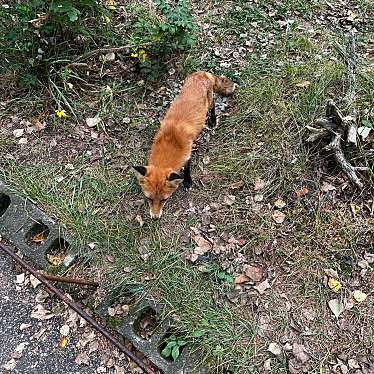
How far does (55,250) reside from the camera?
410 cm

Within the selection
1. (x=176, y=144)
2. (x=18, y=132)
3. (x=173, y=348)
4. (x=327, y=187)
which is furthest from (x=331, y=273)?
(x=18, y=132)

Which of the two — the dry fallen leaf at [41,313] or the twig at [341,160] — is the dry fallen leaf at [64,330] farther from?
the twig at [341,160]

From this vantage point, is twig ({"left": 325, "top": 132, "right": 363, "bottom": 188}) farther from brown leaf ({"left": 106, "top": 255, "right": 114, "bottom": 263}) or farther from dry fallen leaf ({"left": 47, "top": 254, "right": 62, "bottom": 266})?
dry fallen leaf ({"left": 47, "top": 254, "right": 62, "bottom": 266})

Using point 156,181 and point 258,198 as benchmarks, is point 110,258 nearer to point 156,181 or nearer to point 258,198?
point 156,181

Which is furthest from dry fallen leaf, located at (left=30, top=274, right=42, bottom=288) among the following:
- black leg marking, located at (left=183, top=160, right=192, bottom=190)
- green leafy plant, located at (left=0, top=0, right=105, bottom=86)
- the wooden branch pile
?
the wooden branch pile

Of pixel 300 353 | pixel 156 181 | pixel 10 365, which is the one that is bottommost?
pixel 10 365

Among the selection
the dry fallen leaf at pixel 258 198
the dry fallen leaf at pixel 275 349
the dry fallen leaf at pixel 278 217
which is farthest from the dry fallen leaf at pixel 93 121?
the dry fallen leaf at pixel 275 349

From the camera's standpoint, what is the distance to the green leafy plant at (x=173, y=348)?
3379 mm

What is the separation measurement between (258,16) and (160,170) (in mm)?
3301

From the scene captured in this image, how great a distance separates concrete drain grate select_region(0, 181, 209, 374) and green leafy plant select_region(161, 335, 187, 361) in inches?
1.2

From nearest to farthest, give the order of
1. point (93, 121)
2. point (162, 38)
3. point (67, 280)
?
1. point (67, 280)
2. point (93, 121)
3. point (162, 38)

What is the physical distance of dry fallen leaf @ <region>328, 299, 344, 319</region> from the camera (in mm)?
3627

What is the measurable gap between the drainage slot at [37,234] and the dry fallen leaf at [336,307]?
2.58 m

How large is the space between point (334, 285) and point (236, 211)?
108 cm
